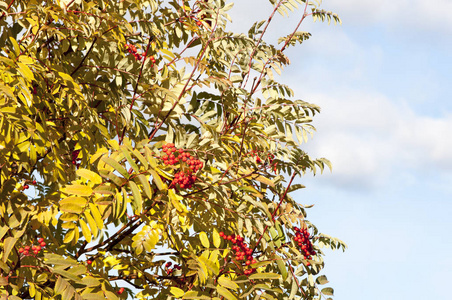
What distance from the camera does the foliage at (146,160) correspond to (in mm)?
4078

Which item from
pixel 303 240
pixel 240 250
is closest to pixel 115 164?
pixel 240 250

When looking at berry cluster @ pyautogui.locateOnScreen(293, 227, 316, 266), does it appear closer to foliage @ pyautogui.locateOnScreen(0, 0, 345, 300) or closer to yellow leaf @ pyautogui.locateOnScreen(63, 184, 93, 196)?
foliage @ pyautogui.locateOnScreen(0, 0, 345, 300)

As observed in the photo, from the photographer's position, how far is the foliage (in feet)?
13.4

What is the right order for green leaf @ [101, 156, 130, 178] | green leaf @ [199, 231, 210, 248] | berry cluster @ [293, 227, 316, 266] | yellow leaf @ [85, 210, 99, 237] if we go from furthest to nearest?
berry cluster @ [293, 227, 316, 266] < green leaf @ [199, 231, 210, 248] < yellow leaf @ [85, 210, 99, 237] < green leaf @ [101, 156, 130, 178]

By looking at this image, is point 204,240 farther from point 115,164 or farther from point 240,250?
point 115,164

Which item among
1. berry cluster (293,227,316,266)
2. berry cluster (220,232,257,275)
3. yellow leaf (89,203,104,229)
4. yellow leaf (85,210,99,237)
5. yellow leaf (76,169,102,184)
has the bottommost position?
yellow leaf (85,210,99,237)

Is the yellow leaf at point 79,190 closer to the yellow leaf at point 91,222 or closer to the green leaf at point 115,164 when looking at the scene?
the yellow leaf at point 91,222

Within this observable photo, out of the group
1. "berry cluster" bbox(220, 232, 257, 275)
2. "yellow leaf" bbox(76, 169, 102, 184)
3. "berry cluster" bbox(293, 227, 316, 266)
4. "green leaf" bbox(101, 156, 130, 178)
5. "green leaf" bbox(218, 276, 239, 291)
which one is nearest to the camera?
"green leaf" bbox(101, 156, 130, 178)

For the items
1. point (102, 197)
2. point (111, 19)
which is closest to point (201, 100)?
point (111, 19)

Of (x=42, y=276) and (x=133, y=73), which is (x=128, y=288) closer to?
(x=42, y=276)

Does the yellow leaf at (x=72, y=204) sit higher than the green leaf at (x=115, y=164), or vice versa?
the green leaf at (x=115, y=164)

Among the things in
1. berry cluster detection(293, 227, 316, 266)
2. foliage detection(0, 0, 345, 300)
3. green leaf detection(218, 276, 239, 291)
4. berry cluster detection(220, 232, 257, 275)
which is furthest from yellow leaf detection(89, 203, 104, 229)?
berry cluster detection(293, 227, 316, 266)

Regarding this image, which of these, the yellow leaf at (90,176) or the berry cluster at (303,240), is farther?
the berry cluster at (303,240)

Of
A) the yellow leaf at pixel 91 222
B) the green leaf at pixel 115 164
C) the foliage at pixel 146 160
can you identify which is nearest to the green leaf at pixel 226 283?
the foliage at pixel 146 160
